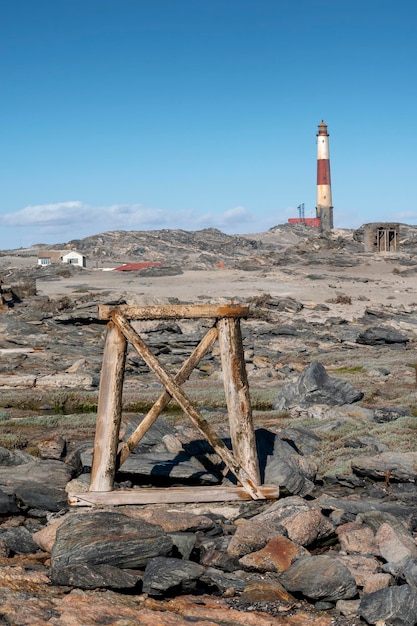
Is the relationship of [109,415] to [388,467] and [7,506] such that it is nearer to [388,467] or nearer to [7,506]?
[7,506]

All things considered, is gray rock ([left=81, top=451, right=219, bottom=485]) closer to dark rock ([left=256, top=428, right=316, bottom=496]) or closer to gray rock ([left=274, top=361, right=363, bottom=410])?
dark rock ([left=256, top=428, right=316, bottom=496])

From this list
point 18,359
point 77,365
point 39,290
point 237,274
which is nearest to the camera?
point 77,365

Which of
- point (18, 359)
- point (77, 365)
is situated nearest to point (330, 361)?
point (77, 365)

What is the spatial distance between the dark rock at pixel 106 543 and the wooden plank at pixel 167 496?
122cm

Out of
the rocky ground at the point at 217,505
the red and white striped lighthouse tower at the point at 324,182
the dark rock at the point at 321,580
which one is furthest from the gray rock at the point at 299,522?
the red and white striped lighthouse tower at the point at 324,182

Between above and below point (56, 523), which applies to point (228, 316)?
above

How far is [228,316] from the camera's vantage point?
9.18m

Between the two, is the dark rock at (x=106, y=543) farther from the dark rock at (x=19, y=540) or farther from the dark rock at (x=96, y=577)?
the dark rock at (x=19, y=540)

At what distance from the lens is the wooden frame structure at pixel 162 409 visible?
29.1 feet

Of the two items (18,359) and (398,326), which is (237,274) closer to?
(398,326)

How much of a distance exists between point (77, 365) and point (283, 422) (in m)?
9.51

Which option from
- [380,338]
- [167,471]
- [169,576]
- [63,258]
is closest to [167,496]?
[167,471]

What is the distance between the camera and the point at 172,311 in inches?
360

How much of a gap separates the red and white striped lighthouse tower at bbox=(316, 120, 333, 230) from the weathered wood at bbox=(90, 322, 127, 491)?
77731mm
